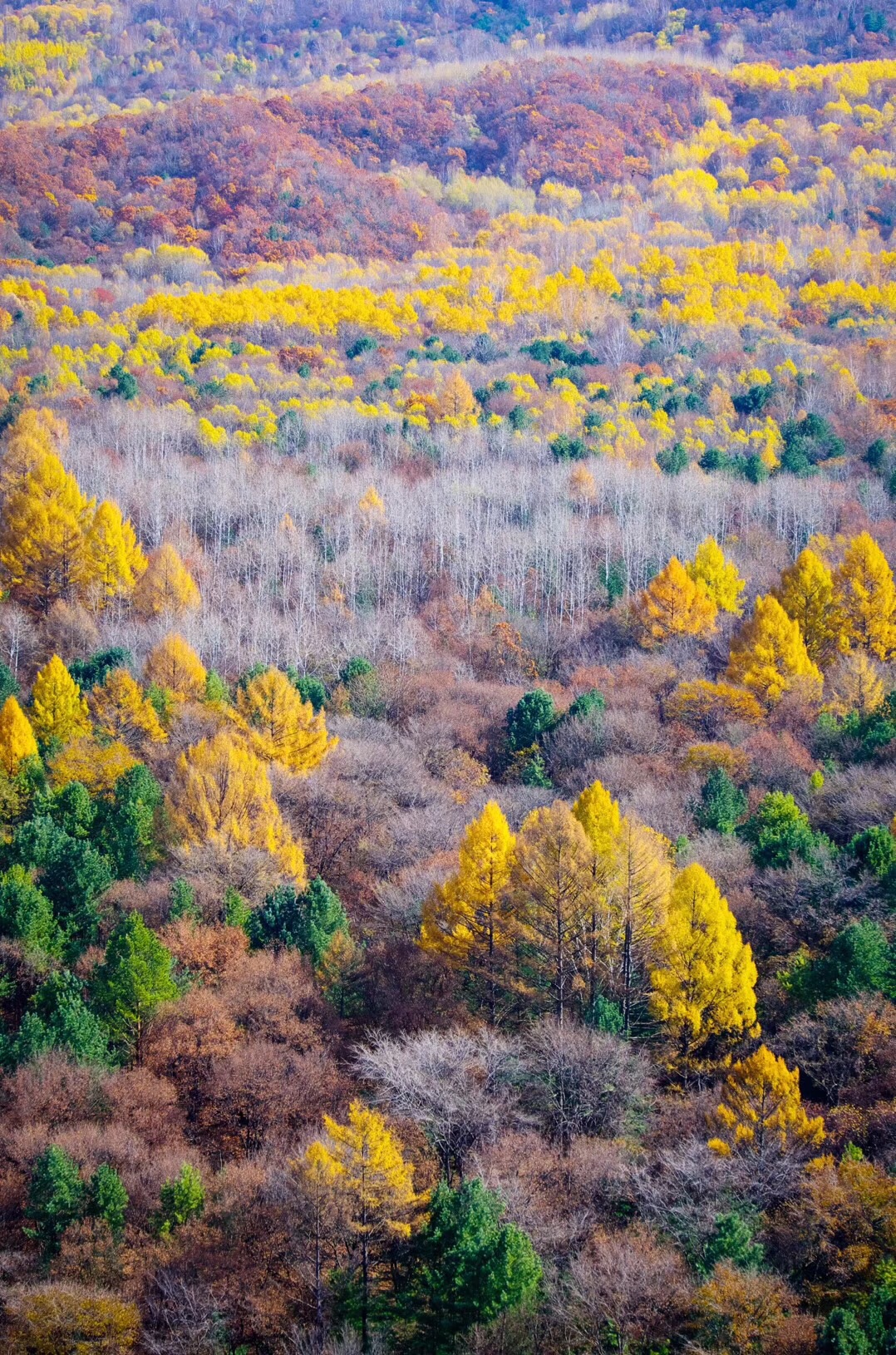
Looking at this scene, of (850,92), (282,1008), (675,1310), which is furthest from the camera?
(850,92)

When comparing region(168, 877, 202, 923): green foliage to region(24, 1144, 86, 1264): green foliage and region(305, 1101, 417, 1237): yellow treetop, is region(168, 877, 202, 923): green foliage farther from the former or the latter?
region(305, 1101, 417, 1237): yellow treetop

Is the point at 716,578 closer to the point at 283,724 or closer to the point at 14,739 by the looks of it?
the point at 283,724

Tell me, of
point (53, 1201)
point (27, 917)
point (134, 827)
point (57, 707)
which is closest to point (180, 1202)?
point (53, 1201)

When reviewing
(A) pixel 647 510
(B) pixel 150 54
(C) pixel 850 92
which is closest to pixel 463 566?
(A) pixel 647 510

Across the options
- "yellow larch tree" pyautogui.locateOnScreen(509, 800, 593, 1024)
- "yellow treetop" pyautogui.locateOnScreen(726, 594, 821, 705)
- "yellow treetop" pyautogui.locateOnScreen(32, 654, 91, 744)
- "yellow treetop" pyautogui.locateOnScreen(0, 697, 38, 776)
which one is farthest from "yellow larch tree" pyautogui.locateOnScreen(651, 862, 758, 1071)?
"yellow treetop" pyautogui.locateOnScreen(32, 654, 91, 744)

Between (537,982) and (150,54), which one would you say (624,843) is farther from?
(150,54)

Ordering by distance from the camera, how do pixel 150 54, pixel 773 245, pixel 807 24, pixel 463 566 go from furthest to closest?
pixel 150 54 < pixel 807 24 < pixel 773 245 < pixel 463 566

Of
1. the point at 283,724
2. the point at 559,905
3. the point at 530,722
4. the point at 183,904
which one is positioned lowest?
the point at 530,722

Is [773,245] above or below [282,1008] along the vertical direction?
above
